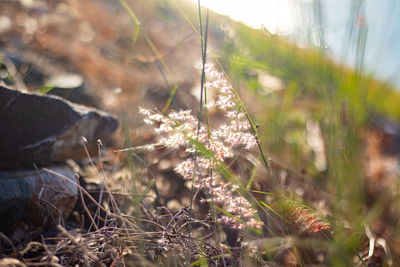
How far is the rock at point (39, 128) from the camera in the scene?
113cm

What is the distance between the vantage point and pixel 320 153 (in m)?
2.16

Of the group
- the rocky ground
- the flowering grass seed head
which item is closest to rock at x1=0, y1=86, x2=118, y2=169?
the rocky ground

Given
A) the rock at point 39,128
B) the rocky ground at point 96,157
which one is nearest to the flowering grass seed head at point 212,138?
the rocky ground at point 96,157

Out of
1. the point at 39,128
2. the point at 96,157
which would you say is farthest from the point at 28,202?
the point at 96,157

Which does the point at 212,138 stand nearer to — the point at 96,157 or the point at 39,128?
the point at 39,128

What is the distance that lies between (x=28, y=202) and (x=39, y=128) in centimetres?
30

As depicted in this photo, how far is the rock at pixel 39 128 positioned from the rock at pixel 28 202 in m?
0.07

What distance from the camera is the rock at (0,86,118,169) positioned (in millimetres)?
1130

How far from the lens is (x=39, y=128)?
1.21 m

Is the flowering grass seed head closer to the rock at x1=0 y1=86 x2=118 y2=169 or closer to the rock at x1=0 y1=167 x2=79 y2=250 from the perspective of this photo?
the rock at x1=0 y1=167 x2=79 y2=250

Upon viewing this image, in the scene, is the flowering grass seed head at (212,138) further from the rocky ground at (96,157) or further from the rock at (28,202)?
the rock at (28,202)

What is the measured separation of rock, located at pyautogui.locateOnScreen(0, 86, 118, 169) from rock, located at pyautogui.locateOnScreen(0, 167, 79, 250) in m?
0.07

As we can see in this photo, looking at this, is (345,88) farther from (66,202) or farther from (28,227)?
(28,227)

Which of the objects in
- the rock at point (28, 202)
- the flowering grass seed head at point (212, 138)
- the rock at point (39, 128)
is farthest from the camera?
the rock at point (39, 128)
